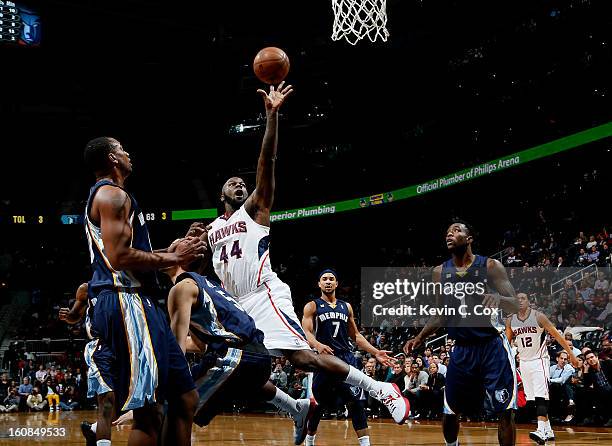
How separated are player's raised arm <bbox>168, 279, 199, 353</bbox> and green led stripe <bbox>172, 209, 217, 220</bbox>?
24.5 meters

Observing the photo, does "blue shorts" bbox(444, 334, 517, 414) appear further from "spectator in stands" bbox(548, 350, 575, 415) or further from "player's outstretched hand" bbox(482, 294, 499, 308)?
"spectator in stands" bbox(548, 350, 575, 415)

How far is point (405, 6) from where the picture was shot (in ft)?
86.0

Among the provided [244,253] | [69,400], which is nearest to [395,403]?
[244,253]

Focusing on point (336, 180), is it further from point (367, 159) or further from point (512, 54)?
point (512, 54)

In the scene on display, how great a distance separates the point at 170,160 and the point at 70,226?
4.92 m

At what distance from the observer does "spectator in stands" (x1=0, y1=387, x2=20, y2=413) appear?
19.7 meters

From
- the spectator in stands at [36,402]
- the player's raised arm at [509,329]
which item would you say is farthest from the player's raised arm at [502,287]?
the spectator in stands at [36,402]

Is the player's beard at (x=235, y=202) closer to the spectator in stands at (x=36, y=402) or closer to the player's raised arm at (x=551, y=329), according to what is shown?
the player's raised arm at (x=551, y=329)

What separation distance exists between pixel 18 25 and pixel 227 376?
71.2 ft

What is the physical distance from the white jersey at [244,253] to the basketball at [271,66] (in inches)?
40.4

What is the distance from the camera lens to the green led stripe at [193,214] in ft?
97.0

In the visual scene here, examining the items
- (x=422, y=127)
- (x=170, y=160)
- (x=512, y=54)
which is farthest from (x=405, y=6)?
(x=170, y=160)

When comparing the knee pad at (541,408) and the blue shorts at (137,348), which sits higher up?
the blue shorts at (137,348)

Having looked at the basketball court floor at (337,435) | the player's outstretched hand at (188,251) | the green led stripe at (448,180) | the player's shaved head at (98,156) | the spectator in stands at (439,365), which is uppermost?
A: the green led stripe at (448,180)
